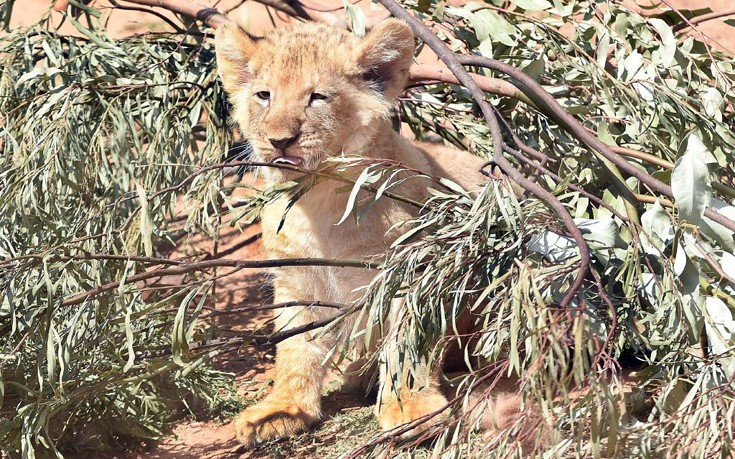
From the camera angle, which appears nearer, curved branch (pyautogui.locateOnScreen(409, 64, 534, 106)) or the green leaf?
the green leaf

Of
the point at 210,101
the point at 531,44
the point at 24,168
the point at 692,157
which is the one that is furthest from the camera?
the point at 210,101

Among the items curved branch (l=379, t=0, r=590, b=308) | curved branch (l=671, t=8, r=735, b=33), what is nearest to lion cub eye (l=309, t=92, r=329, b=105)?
curved branch (l=379, t=0, r=590, b=308)

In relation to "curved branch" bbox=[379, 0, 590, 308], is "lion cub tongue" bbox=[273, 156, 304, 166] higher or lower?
lower

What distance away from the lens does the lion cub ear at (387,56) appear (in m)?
3.70

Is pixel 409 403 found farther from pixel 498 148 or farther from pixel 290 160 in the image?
pixel 498 148

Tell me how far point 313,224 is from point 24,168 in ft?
4.22

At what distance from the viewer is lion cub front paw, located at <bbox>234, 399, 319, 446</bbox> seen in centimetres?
383

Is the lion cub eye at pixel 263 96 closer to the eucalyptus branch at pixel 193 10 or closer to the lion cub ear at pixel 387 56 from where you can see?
the lion cub ear at pixel 387 56

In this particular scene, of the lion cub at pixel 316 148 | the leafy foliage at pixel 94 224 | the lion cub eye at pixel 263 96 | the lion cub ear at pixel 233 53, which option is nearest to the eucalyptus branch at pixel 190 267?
the leafy foliage at pixel 94 224

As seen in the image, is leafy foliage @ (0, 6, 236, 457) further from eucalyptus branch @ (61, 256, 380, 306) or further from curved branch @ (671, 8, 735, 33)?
curved branch @ (671, 8, 735, 33)

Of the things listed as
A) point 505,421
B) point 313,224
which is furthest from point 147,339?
point 505,421

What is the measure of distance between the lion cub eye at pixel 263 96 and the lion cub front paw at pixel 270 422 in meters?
1.24

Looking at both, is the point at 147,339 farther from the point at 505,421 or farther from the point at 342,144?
the point at 505,421

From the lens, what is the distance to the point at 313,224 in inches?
157
